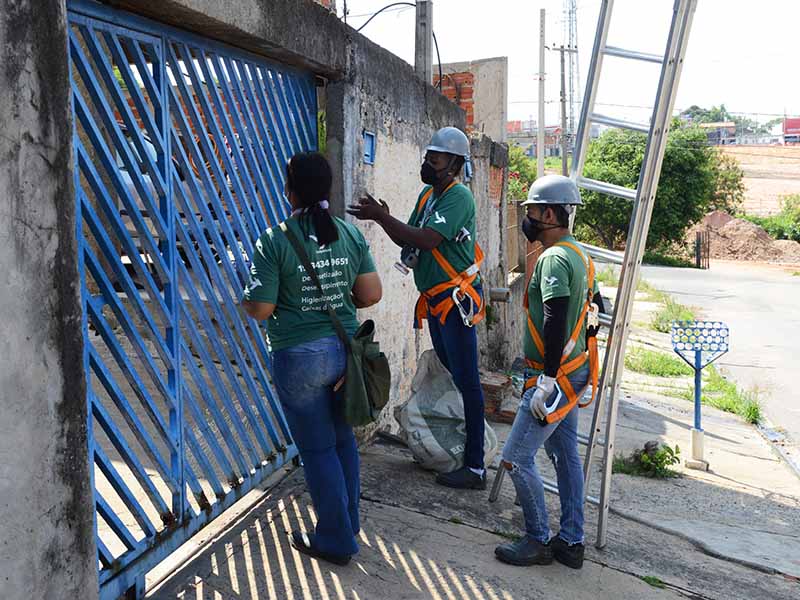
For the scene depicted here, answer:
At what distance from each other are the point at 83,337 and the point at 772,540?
4.36 meters

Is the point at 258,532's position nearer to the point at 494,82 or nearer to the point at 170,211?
the point at 170,211

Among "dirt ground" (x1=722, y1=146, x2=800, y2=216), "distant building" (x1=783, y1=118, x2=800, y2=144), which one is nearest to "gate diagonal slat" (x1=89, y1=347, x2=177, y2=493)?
"dirt ground" (x1=722, y1=146, x2=800, y2=216)

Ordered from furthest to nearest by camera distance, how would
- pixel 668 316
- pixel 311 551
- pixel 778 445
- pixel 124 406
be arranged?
pixel 668 316, pixel 778 445, pixel 311 551, pixel 124 406

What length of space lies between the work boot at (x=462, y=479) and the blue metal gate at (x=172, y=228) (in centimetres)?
87

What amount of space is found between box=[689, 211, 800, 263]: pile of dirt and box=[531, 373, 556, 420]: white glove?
126 ft

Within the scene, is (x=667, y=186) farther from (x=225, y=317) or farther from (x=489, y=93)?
(x=225, y=317)

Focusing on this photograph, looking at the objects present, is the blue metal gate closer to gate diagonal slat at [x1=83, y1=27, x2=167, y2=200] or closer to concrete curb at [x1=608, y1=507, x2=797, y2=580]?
gate diagonal slat at [x1=83, y1=27, x2=167, y2=200]

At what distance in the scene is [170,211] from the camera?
313 centimetres

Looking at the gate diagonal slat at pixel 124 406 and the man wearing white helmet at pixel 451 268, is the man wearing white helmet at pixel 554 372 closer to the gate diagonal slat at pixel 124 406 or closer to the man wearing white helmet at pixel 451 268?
the man wearing white helmet at pixel 451 268

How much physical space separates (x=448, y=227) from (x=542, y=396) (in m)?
1.10

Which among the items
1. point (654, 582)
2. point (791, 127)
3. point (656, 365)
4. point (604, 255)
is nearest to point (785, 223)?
point (656, 365)

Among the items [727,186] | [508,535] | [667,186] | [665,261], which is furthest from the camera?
[727,186]

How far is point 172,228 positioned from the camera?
125 inches

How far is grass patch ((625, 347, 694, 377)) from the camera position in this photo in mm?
12109
